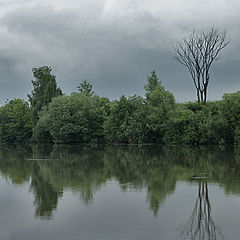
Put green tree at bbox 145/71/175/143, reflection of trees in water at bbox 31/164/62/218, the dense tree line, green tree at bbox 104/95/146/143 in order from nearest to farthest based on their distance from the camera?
reflection of trees in water at bbox 31/164/62/218 → the dense tree line → green tree at bbox 145/71/175/143 → green tree at bbox 104/95/146/143

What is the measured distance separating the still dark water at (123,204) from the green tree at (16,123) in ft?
175

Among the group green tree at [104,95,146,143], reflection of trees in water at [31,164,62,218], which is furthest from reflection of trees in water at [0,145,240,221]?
green tree at [104,95,146,143]

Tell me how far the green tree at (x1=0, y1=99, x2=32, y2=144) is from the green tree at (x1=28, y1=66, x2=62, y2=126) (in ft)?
19.9

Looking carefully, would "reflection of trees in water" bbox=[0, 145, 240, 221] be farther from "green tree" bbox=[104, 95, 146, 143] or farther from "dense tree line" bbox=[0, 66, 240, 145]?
"green tree" bbox=[104, 95, 146, 143]

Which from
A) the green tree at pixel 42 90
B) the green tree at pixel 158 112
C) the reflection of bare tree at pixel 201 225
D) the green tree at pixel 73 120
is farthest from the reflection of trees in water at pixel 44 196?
the green tree at pixel 42 90

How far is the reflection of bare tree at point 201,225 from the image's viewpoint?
10.8 metres

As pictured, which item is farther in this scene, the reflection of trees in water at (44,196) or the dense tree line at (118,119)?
the dense tree line at (118,119)

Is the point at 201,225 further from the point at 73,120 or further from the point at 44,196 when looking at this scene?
the point at 73,120

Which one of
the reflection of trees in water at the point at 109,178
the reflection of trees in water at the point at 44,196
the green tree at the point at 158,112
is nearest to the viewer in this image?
the reflection of trees in water at the point at 44,196

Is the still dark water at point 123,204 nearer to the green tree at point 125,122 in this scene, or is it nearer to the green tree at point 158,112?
the green tree at point 158,112

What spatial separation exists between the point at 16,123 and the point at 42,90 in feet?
33.3

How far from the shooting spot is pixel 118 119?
61031mm

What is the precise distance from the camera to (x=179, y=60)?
65.0 metres

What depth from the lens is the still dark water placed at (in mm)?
11438
